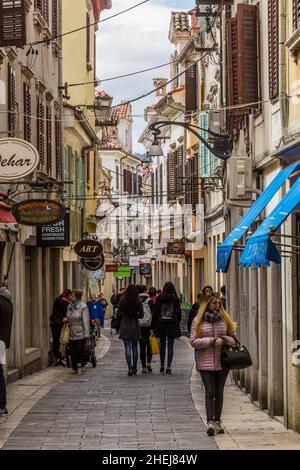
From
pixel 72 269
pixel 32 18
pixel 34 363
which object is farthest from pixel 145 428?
pixel 72 269

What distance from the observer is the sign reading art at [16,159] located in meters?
18.8

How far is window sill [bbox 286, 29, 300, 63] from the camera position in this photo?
537 inches

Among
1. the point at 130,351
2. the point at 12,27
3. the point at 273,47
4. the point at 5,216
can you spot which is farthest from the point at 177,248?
the point at 273,47

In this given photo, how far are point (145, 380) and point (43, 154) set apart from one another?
7528mm

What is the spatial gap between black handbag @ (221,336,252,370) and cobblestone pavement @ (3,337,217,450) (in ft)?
2.97

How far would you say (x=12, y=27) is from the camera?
19.5 metres

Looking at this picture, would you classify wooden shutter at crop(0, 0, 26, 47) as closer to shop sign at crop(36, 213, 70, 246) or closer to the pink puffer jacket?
shop sign at crop(36, 213, 70, 246)

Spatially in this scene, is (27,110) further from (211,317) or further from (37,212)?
(211,317)

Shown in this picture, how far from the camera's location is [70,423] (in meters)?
15.2

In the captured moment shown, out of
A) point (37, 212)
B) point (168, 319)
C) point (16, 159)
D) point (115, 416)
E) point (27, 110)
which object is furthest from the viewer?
point (27, 110)

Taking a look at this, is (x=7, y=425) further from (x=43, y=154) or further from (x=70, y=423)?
(x=43, y=154)

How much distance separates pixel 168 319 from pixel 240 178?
20.4 ft

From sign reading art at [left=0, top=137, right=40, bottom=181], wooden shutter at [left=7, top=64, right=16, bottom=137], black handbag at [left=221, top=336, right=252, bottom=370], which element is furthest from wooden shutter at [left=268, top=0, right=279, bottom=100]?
wooden shutter at [left=7, top=64, right=16, bottom=137]
